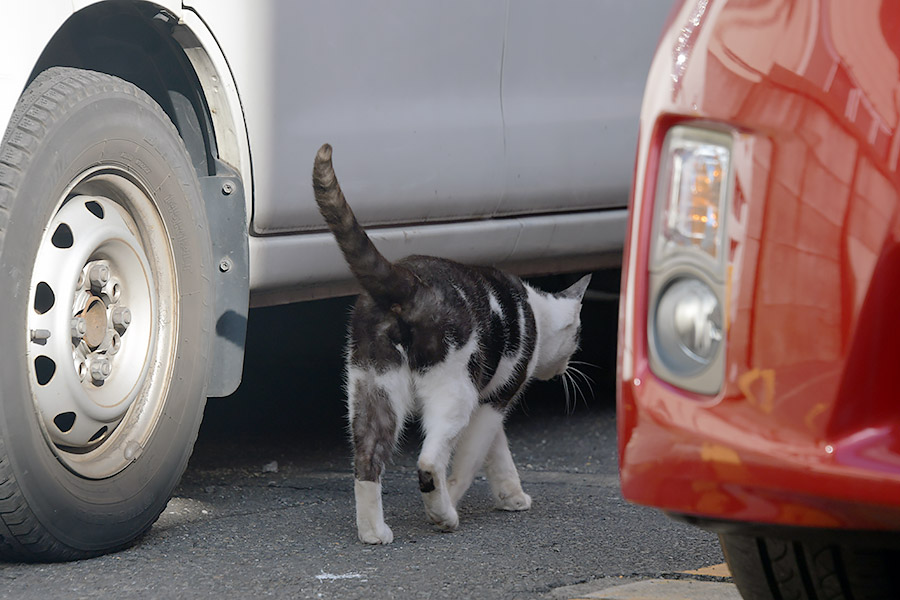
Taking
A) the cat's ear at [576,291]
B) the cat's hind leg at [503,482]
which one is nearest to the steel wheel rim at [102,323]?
the cat's hind leg at [503,482]

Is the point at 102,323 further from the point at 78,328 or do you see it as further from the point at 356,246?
the point at 356,246

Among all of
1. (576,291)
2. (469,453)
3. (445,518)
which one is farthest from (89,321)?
(576,291)

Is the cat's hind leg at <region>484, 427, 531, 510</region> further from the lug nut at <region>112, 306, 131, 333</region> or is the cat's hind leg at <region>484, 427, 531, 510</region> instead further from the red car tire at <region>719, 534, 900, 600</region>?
the red car tire at <region>719, 534, 900, 600</region>

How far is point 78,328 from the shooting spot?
9.15 ft

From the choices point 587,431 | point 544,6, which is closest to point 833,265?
point 544,6

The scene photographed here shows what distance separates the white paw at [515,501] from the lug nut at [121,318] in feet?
4.13

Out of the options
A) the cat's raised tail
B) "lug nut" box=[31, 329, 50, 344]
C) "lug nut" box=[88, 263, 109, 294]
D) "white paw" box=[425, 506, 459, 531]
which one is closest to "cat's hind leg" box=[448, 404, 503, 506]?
"white paw" box=[425, 506, 459, 531]

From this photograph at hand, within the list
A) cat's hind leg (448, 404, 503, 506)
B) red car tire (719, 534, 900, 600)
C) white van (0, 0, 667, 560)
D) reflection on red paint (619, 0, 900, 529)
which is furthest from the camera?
cat's hind leg (448, 404, 503, 506)

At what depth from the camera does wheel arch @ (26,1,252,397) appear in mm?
3109

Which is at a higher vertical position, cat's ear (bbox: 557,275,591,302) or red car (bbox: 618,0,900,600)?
red car (bbox: 618,0,900,600)

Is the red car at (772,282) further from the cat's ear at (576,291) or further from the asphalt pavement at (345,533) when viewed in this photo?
Answer: the cat's ear at (576,291)

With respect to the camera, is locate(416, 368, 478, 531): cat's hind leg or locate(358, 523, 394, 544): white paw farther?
locate(416, 368, 478, 531): cat's hind leg

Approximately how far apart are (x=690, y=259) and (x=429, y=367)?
172 centimetres

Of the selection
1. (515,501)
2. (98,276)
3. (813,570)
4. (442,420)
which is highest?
(98,276)
